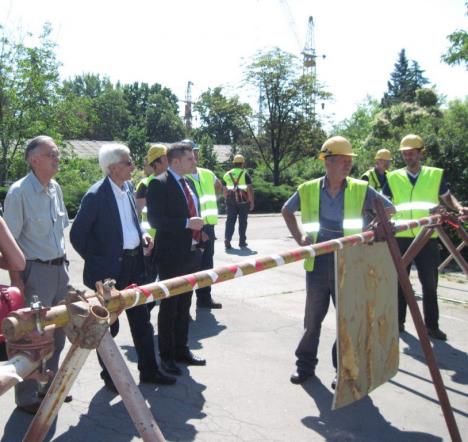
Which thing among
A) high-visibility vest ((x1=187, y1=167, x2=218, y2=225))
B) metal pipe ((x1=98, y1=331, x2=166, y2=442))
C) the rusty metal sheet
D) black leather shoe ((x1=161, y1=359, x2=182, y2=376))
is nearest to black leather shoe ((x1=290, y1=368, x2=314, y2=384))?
the rusty metal sheet

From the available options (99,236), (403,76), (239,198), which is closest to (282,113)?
(239,198)

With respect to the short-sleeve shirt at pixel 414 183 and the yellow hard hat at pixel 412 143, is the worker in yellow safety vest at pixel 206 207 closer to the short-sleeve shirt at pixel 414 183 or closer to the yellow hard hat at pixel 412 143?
the short-sleeve shirt at pixel 414 183

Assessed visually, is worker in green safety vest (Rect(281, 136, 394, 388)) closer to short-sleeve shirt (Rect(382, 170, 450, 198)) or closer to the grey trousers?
short-sleeve shirt (Rect(382, 170, 450, 198))

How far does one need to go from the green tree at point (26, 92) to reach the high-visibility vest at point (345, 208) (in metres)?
16.3

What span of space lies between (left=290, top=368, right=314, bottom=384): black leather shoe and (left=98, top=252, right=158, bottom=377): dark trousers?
1.13 metres

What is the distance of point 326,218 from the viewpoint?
4594 millimetres

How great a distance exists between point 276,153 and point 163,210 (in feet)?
84.6

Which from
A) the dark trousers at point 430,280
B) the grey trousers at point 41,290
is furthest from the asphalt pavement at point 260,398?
the dark trousers at point 430,280

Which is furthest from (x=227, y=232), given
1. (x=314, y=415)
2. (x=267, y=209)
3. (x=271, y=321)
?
(x=267, y=209)

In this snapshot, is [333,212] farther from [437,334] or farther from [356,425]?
[437,334]

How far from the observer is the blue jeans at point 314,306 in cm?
459

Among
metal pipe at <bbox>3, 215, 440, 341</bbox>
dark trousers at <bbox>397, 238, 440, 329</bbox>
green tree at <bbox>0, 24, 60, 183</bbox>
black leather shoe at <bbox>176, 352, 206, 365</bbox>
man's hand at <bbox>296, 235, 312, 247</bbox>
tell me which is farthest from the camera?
green tree at <bbox>0, 24, 60, 183</bbox>

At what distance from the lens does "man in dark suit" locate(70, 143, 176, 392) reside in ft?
13.5

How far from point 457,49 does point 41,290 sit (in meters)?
10.5
